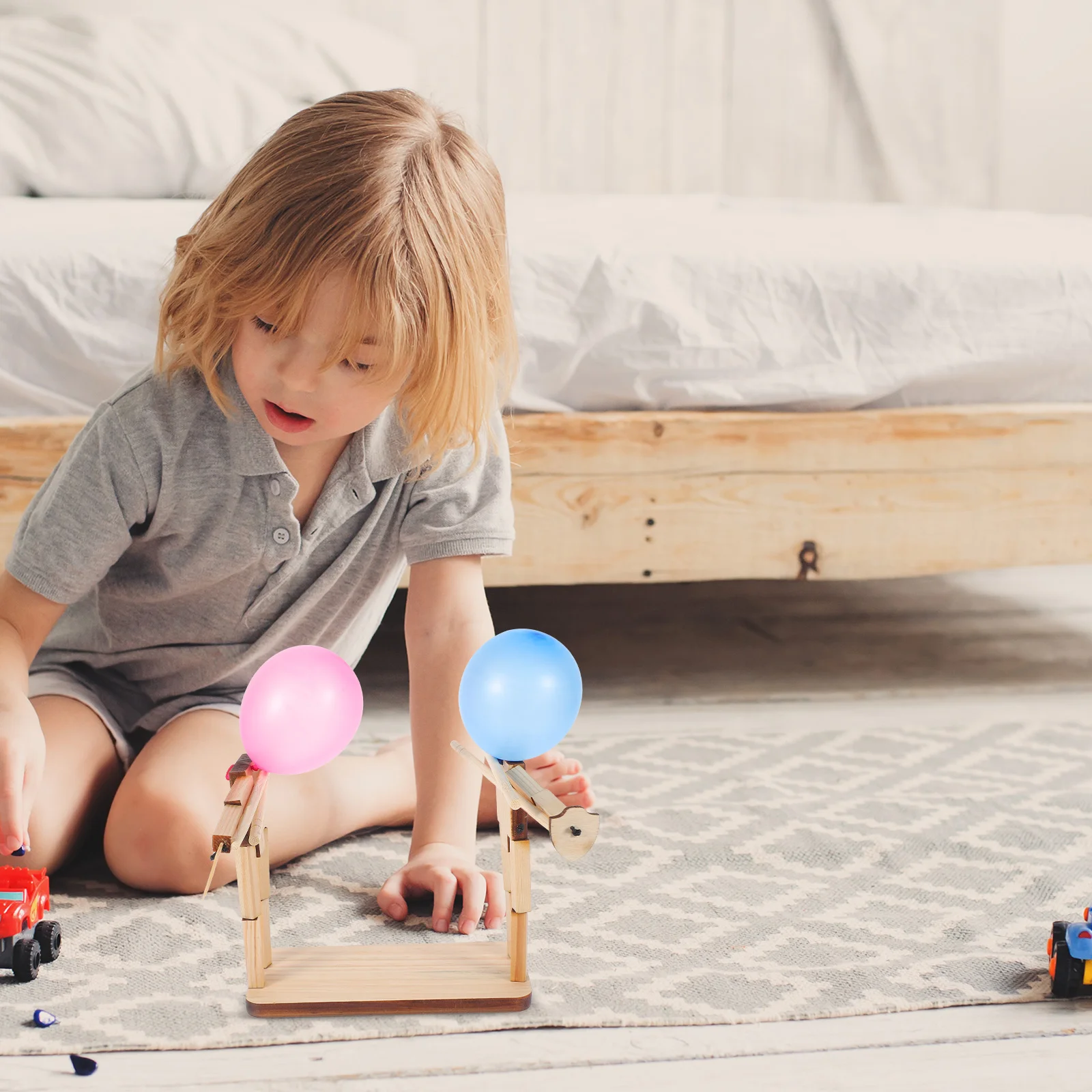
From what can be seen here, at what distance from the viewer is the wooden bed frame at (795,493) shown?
1.26m

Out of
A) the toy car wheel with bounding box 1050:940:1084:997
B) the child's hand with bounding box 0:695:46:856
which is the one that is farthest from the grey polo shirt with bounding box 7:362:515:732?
the toy car wheel with bounding box 1050:940:1084:997

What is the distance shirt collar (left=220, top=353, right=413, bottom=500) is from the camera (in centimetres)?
88

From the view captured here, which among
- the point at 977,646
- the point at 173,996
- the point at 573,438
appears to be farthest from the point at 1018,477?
the point at 173,996

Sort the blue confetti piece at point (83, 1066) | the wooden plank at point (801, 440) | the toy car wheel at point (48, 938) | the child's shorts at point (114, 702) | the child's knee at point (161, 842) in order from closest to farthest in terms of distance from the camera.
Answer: the blue confetti piece at point (83, 1066) < the toy car wheel at point (48, 938) < the child's knee at point (161, 842) < the child's shorts at point (114, 702) < the wooden plank at point (801, 440)

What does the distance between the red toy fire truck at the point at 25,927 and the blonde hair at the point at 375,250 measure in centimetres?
33

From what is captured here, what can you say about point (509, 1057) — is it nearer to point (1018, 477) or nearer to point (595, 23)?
point (1018, 477)

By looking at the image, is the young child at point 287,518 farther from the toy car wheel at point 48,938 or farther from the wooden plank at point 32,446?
the wooden plank at point 32,446

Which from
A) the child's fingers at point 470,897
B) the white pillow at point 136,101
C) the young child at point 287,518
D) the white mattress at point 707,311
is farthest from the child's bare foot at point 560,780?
the white pillow at point 136,101

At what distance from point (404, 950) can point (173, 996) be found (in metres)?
0.13

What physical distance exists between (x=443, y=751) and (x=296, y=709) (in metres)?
0.23

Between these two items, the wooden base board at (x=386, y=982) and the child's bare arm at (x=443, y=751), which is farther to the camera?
the child's bare arm at (x=443, y=751)

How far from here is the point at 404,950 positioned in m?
0.74

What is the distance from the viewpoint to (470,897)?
805 millimetres

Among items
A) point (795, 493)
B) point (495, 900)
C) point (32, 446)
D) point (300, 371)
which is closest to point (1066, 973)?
point (495, 900)
